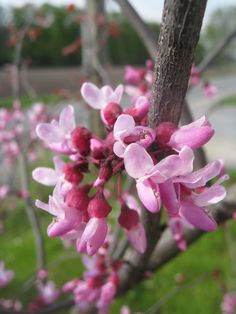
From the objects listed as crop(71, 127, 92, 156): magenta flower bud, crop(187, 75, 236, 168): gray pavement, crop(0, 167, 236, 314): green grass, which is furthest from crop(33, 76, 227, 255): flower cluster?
crop(187, 75, 236, 168): gray pavement

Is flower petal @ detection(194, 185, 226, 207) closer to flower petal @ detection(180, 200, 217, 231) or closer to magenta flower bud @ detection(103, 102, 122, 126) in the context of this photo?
flower petal @ detection(180, 200, 217, 231)

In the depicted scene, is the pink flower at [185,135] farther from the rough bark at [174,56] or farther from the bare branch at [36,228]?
the bare branch at [36,228]

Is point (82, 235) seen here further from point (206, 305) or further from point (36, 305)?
point (206, 305)

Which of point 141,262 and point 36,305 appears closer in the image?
point 141,262

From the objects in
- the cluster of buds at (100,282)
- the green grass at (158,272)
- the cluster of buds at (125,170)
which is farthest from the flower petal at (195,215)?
the green grass at (158,272)

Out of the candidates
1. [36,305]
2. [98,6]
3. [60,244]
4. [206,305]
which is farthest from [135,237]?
[60,244]

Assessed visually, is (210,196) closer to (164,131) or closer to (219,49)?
(164,131)

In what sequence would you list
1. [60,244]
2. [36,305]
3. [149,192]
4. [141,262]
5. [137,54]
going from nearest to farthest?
[149,192]
[141,262]
[36,305]
[60,244]
[137,54]
